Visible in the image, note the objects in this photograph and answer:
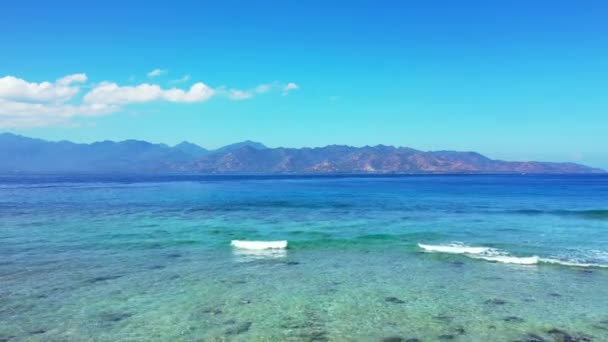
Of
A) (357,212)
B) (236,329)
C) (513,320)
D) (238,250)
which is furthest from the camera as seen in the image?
(357,212)

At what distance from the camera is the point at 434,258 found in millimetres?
26562

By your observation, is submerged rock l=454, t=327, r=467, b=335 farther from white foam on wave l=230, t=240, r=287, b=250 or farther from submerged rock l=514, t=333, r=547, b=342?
white foam on wave l=230, t=240, r=287, b=250

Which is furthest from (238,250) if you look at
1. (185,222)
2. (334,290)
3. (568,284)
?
(568,284)

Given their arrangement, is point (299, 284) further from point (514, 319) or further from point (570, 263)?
point (570, 263)

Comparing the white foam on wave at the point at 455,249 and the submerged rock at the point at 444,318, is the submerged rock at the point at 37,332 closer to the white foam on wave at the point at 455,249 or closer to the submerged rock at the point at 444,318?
the submerged rock at the point at 444,318

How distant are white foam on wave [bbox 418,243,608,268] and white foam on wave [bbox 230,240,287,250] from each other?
984 centimetres

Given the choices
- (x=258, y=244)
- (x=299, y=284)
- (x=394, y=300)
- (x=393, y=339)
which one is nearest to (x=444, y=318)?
(x=394, y=300)

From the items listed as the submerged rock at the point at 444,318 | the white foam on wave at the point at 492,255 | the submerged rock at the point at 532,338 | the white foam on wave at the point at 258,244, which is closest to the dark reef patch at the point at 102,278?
the white foam on wave at the point at 258,244

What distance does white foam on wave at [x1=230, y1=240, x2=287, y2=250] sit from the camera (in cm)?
3016

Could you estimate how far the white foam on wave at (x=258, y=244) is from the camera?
30.2 metres

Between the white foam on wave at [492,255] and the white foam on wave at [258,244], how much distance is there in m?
9.84

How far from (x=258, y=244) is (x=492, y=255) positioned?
15.6 m

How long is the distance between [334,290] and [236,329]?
238 inches

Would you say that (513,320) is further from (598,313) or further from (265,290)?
(265,290)
